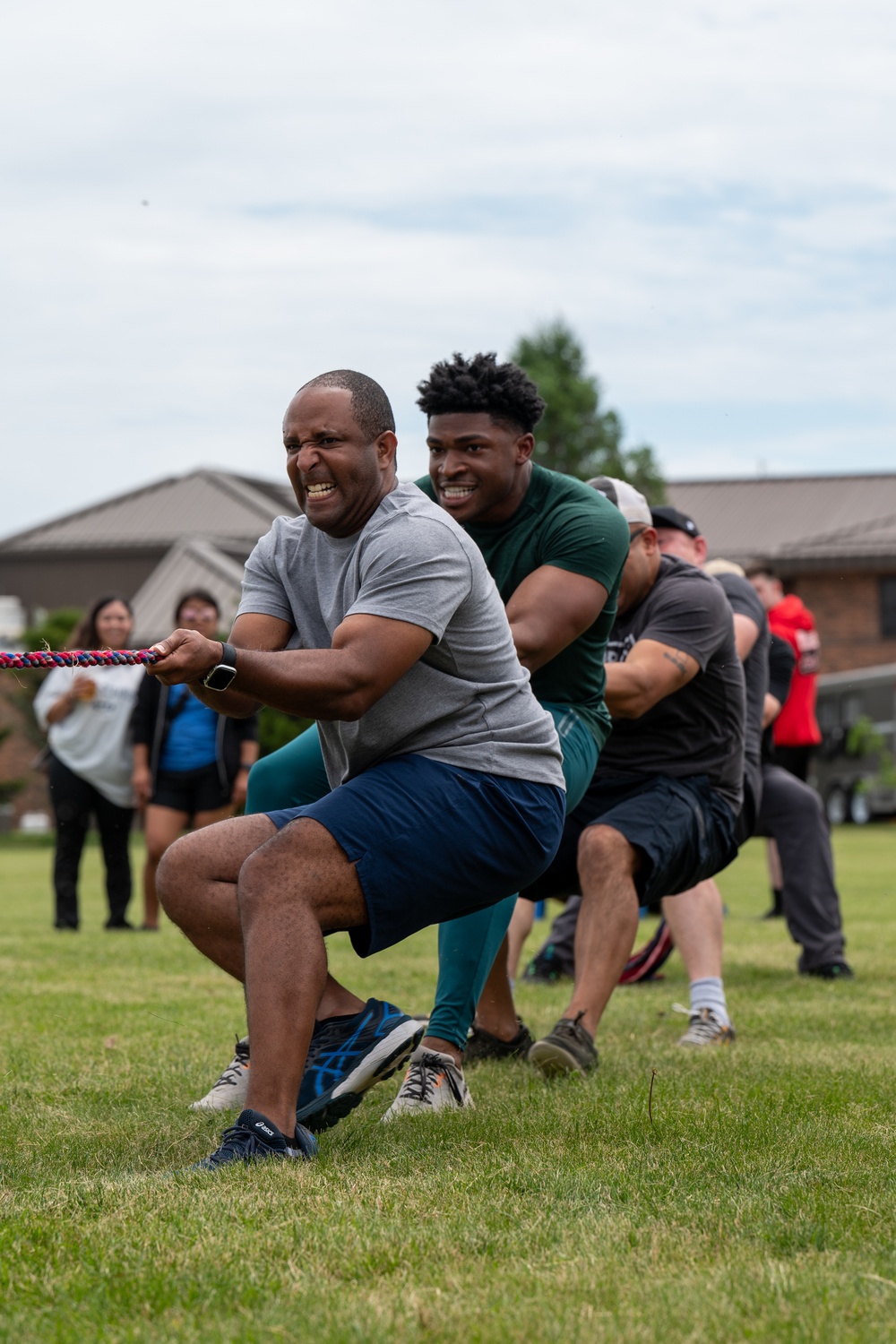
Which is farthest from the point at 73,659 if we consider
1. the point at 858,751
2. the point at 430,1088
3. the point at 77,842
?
the point at 858,751

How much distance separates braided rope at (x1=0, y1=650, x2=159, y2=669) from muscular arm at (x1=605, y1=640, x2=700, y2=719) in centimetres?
221

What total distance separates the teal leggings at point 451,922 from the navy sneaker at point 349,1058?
44 cm

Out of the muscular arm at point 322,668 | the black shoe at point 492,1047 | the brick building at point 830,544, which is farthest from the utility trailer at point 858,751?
the muscular arm at point 322,668

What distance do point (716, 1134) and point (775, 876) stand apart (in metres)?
6.99

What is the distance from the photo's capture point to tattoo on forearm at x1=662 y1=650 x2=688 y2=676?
16.9ft

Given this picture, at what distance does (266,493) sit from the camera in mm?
52438

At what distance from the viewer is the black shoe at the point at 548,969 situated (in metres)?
7.39

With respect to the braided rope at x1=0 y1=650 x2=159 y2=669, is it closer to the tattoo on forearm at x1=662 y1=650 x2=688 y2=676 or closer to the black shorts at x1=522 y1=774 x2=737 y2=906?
the black shorts at x1=522 y1=774 x2=737 y2=906

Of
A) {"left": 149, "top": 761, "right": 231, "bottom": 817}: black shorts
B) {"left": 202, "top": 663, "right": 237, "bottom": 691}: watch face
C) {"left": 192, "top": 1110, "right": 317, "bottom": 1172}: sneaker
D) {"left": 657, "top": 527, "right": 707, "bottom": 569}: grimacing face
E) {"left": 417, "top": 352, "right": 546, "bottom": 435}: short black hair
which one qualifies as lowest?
{"left": 192, "top": 1110, "right": 317, "bottom": 1172}: sneaker

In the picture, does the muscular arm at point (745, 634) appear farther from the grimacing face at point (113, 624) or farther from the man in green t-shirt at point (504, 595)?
the grimacing face at point (113, 624)

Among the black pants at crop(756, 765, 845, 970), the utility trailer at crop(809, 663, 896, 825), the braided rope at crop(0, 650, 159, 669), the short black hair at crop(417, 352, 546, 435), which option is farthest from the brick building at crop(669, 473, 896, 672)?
the braided rope at crop(0, 650, 159, 669)

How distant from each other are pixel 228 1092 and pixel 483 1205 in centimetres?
135

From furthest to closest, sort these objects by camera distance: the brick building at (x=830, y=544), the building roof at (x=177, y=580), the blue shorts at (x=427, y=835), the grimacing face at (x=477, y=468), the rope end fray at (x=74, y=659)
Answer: the building roof at (x=177, y=580), the brick building at (x=830, y=544), the grimacing face at (x=477, y=468), the blue shorts at (x=427, y=835), the rope end fray at (x=74, y=659)

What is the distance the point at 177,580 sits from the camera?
4131 cm
